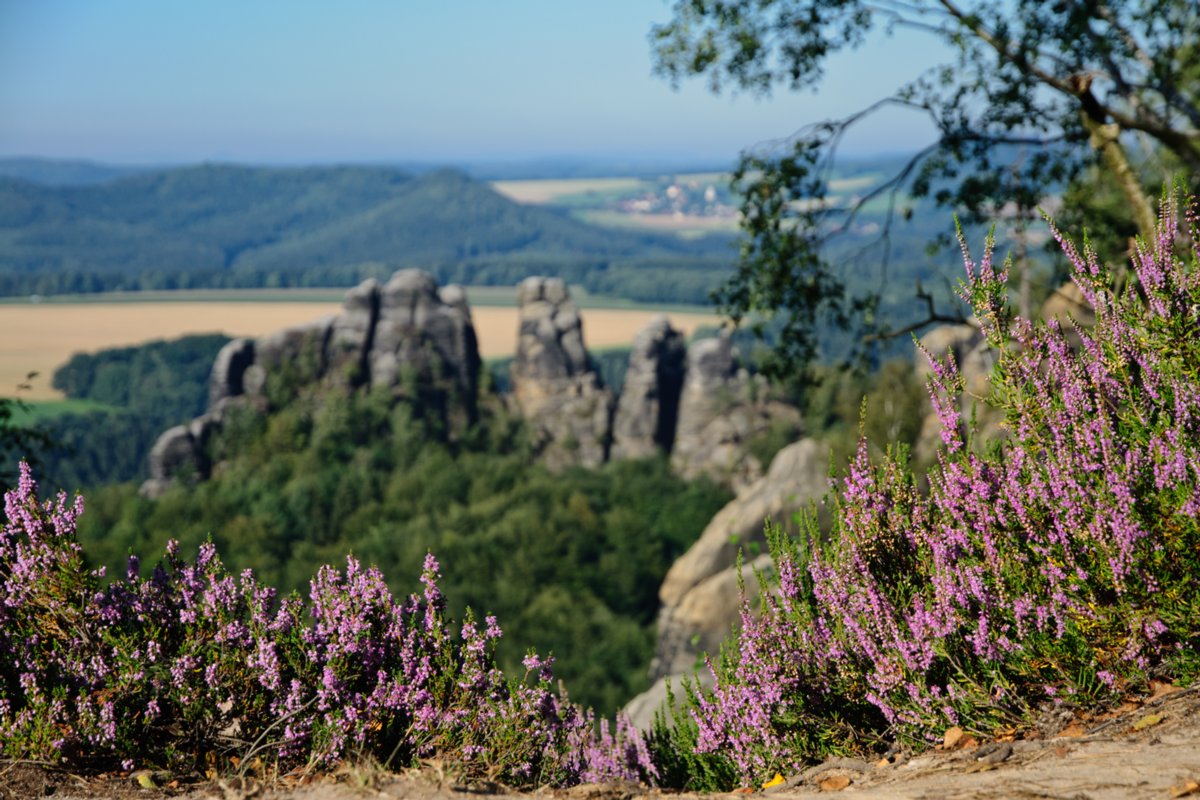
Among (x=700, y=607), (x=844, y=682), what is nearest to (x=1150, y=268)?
(x=844, y=682)

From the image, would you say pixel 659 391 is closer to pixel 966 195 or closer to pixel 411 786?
pixel 966 195

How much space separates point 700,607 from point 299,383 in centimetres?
6780

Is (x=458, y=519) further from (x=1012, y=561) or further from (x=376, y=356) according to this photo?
(x=1012, y=561)

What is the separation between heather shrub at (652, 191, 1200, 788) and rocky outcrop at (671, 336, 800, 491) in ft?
284

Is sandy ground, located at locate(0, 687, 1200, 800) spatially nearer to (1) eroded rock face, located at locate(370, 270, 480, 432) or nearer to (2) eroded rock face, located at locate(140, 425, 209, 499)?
(2) eroded rock face, located at locate(140, 425, 209, 499)

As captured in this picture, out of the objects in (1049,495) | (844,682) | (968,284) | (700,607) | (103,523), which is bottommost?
(103,523)

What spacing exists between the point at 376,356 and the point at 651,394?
27.5 meters

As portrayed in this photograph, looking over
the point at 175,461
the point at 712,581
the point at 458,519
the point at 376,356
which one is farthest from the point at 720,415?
the point at 712,581

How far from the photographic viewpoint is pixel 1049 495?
14.5 ft

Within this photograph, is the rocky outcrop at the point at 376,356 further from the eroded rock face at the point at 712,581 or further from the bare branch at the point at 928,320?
the bare branch at the point at 928,320

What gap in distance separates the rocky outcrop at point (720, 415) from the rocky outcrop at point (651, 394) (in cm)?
149

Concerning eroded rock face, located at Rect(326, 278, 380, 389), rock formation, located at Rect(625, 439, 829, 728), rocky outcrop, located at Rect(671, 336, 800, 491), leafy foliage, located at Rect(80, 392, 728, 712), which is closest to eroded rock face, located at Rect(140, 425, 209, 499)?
leafy foliage, located at Rect(80, 392, 728, 712)

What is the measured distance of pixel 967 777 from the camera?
13.4ft

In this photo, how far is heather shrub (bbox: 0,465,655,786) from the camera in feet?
15.7
